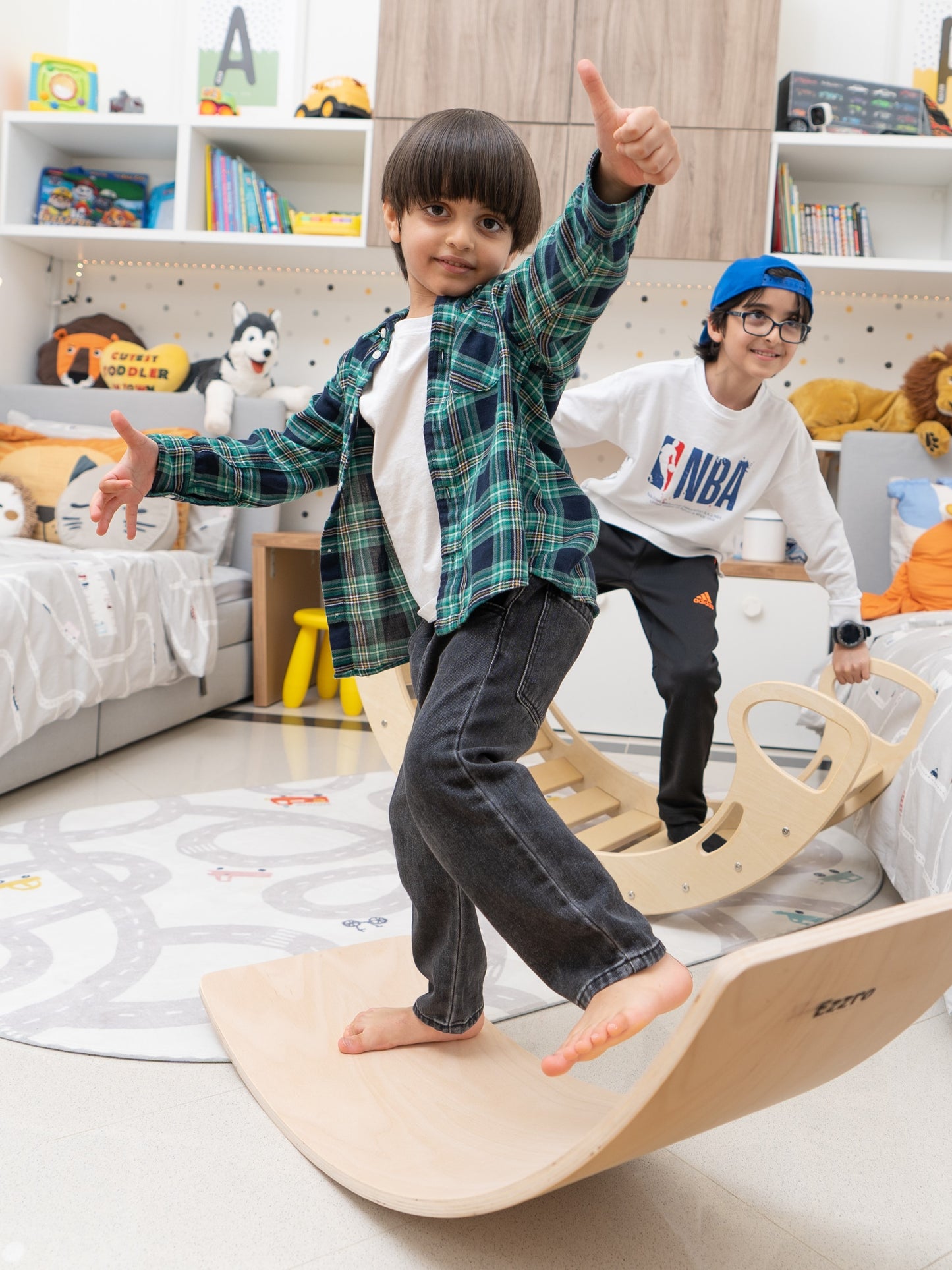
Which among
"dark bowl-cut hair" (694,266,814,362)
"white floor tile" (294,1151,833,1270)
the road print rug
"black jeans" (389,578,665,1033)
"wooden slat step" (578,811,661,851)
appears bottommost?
the road print rug

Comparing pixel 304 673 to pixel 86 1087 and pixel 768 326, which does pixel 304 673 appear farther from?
pixel 86 1087


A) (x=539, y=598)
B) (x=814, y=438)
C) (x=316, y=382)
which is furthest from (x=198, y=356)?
(x=539, y=598)

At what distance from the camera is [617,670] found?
273 centimetres

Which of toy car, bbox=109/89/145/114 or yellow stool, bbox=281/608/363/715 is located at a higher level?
toy car, bbox=109/89/145/114

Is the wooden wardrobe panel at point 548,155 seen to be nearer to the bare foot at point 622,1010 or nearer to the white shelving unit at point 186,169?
the white shelving unit at point 186,169

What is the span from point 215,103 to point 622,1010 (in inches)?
116

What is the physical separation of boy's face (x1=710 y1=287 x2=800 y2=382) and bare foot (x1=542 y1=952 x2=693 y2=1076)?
1.13 meters

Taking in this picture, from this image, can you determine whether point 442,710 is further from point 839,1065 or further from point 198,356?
point 198,356

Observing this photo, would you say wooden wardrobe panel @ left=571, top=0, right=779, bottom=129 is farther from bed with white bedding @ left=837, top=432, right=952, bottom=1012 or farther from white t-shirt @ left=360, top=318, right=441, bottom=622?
white t-shirt @ left=360, top=318, right=441, bottom=622

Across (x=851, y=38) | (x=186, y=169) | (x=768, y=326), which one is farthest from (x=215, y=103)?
(x=768, y=326)

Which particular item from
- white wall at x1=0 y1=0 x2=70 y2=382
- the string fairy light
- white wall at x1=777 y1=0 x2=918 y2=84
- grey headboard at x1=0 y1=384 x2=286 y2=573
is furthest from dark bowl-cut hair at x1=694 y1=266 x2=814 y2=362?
white wall at x1=0 y1=0 x2=70 y2=382

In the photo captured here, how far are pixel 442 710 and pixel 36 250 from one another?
305 centimetres

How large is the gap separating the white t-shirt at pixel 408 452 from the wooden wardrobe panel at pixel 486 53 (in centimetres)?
215

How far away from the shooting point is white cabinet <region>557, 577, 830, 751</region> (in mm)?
2662
